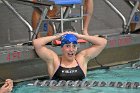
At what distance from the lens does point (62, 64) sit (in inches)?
251

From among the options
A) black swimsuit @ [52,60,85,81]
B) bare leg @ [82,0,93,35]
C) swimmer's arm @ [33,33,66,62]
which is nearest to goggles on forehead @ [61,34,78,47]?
swimmer's arm @ [33,33,66,62]

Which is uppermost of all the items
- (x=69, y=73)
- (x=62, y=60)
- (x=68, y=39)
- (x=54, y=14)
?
(x=54, y=14)

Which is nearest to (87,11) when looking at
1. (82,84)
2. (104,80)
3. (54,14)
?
(54,14)

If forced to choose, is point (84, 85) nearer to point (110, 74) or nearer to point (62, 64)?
point (62, 64)

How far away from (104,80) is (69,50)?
93 centimetres

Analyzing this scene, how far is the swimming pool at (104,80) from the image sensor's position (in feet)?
19.5

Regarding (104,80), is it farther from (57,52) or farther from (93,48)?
(57,52)

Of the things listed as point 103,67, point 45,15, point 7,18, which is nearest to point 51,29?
point 45,15

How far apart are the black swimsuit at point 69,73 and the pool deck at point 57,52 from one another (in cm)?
41

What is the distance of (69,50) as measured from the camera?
611 cm

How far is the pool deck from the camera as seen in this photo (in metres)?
6.33

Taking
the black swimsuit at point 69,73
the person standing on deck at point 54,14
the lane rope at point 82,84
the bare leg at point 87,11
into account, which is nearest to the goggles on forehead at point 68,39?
the black swimsuit at point 69,73

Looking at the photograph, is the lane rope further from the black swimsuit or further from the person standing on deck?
the person standing on deck

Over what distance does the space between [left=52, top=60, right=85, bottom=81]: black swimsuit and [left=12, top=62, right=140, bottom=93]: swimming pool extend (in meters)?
0.30
